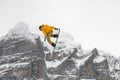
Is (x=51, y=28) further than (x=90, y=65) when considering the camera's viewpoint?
No

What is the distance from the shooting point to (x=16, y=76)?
185 meters

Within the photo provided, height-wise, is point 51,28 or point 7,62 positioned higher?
point 51,28

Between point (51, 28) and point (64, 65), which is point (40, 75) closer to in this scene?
point (64, 65)

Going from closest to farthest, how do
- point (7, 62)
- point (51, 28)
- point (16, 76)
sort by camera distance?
point (51, 28), point (16, 76), point (7, 62)

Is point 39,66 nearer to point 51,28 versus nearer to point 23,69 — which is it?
point 23,69

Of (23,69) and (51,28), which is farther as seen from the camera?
(23,69)

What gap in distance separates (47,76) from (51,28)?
143476 mm

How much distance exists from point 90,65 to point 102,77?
9.17 meters

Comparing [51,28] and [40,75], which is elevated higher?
[51,28]

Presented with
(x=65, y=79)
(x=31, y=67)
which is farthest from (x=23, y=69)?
(x=65, y=79)

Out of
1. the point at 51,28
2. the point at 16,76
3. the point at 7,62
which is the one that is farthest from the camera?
the point at 7,62

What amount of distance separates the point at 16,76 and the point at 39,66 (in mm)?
12358

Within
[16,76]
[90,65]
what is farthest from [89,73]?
[16,76]

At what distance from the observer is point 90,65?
199 meters
